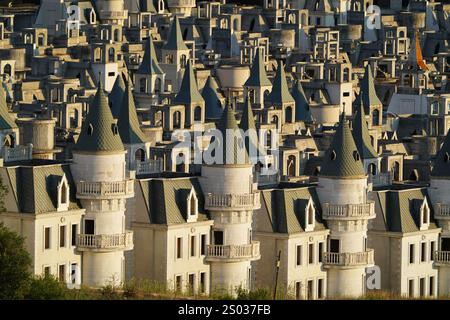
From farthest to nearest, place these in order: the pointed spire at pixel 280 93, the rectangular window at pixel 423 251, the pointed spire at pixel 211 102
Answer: the pointed spire at pixel 280 93 → the pointed spire at pixel 211 102 → the rectangular window at pixel 423 251

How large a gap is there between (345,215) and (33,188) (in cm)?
1195

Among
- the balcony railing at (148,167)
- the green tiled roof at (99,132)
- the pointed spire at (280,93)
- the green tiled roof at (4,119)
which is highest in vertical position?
the green tiled roof at (99,132)

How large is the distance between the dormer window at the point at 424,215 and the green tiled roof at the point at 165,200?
942 centimetres

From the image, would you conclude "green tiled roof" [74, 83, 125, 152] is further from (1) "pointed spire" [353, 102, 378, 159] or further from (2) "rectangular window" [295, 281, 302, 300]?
(1) "pointed spire" [353, 102, 378, 159]

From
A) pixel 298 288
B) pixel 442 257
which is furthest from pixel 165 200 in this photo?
pixel 442 257

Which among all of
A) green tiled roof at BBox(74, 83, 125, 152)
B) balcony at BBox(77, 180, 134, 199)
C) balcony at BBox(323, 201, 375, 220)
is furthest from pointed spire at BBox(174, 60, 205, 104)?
balcony at BBox(77, 180, 134, 199)

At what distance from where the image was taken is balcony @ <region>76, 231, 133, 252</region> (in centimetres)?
10606

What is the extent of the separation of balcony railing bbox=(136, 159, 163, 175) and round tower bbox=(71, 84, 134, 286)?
7413 millimetres

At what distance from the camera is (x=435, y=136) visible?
147375 millimetres

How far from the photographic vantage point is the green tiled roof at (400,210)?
377 ft

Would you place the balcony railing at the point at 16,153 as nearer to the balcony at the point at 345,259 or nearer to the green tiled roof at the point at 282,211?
the green tiled roof at the point at 282,211

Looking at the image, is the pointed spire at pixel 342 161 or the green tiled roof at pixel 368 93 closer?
the pointed spire at pixel 342 161

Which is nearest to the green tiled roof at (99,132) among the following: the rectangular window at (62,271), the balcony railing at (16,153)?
the rectangular window at (62,271)
